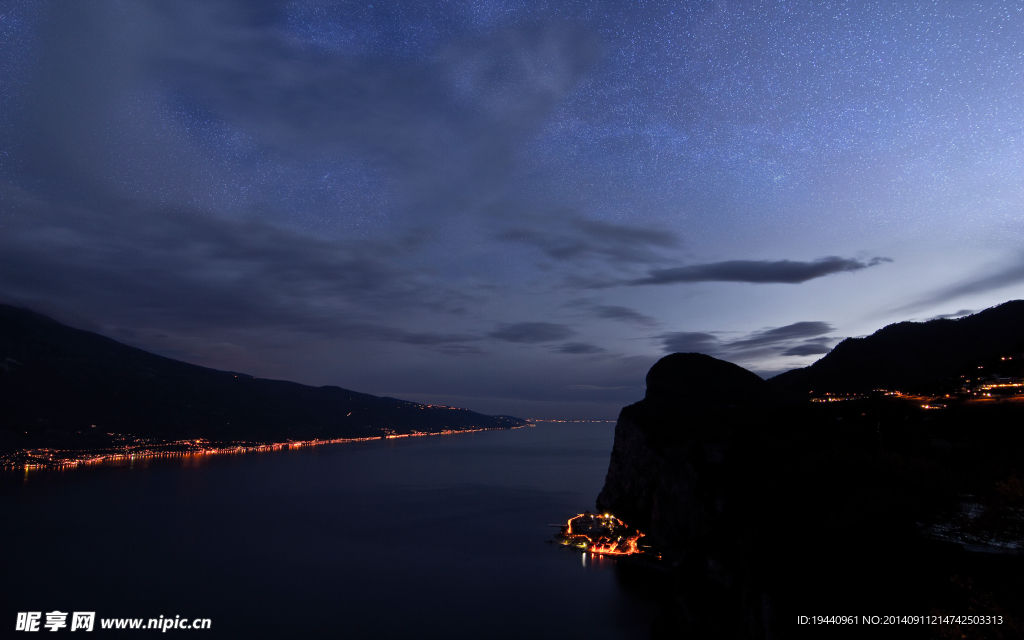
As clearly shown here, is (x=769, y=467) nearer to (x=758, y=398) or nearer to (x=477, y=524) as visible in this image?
(x=477, y=524)

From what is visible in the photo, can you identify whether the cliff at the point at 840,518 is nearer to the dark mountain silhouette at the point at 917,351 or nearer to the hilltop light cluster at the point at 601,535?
the hilltop light cluster at the point at 601,535

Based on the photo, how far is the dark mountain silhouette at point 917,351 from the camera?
12219 centimetres

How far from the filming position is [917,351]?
5354 inches

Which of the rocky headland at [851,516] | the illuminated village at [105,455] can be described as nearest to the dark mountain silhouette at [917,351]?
the rocky headland at [851,516]

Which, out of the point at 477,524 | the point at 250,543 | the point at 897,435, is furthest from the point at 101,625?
the point at 897,435

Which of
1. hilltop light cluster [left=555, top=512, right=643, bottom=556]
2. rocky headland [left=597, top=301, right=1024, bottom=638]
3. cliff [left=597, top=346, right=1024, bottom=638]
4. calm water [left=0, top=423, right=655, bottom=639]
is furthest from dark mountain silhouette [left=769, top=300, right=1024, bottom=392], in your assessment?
cliff [left=597, top=346, right=1024, bottom=638]

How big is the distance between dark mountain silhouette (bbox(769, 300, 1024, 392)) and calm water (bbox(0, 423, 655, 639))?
79.6 metres

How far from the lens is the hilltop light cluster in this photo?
62250 mm

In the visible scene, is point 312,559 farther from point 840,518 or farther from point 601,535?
point 840,518

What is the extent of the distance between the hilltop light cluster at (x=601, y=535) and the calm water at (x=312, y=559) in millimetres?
3416

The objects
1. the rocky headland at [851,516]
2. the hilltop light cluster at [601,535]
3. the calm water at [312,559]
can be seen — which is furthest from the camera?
the hilltop light cluster at [601,535]

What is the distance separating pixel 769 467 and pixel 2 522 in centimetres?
10148

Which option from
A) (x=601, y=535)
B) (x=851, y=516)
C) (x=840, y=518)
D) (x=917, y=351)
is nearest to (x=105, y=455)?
(x=601, y=535)

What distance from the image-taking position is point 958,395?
5141 cm
